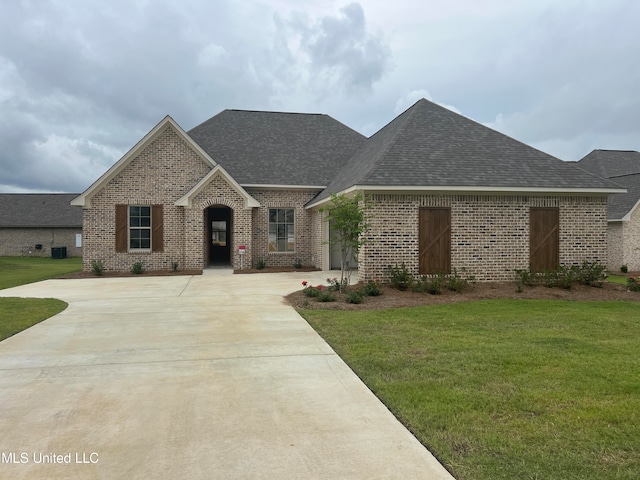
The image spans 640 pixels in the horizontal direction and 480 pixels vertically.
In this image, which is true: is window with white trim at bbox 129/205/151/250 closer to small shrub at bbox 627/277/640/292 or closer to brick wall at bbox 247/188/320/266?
brick wall at bbox 247/188/320/266

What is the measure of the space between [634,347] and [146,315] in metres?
8.41

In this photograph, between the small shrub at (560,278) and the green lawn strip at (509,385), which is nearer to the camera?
the green lawn strip at (509,385)

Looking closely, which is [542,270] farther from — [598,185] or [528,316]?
[528,316]

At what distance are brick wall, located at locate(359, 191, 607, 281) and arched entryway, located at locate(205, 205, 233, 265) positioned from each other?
1209cm

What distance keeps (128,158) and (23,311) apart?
1018 cm

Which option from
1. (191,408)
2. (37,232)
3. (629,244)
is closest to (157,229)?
(191,408)

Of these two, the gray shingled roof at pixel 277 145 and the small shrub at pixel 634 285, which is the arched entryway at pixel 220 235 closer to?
the gray shingled roof at pixel 277 145

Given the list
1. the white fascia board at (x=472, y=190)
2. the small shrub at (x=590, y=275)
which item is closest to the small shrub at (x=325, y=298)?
the white fascia board at (x=472, y=190)

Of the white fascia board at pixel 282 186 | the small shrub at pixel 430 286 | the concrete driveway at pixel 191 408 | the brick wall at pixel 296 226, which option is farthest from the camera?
the brick wall at pixel 296 226

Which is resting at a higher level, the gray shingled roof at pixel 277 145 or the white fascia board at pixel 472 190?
the gray shingled roof at pixel 277 145

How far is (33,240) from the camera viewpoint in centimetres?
3588

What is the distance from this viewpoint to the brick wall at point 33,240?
35.7m

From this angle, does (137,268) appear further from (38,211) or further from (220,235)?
(38,211)

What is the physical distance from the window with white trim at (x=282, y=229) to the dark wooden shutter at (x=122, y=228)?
6048 millimetres
